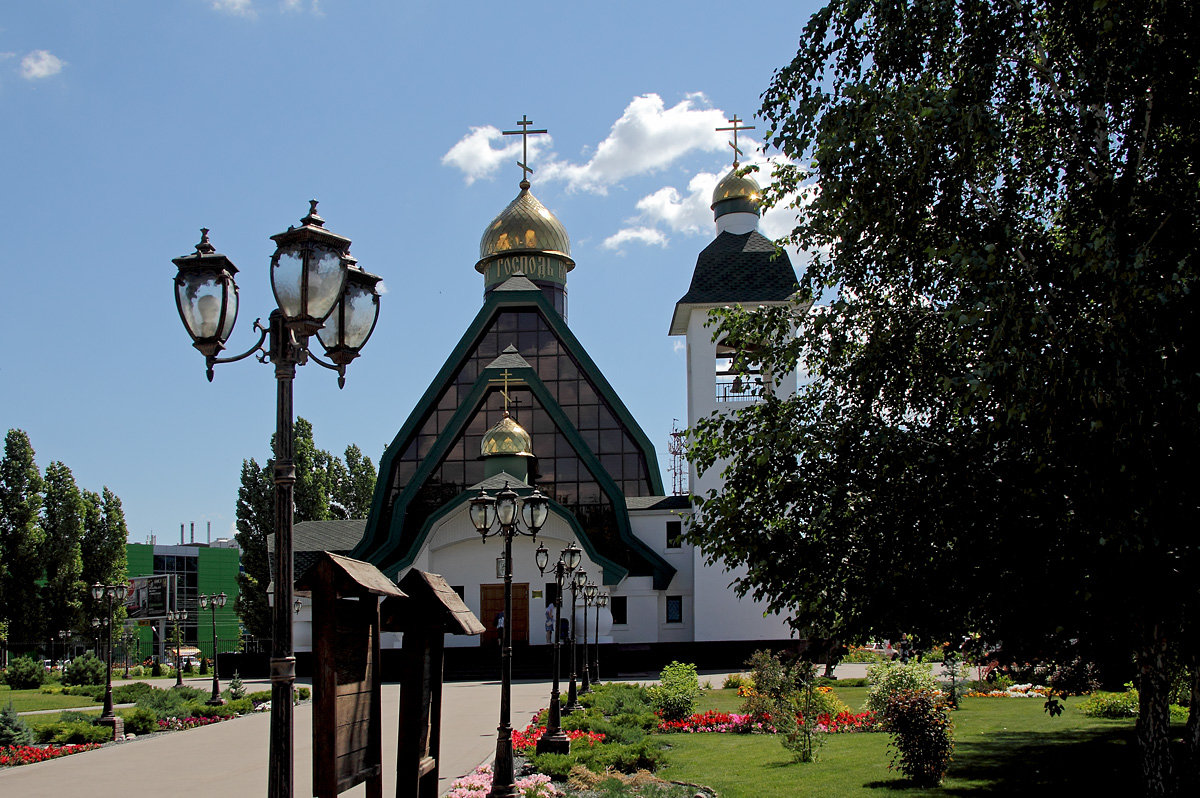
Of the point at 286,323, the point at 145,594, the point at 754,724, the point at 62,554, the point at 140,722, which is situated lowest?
the point at 140,722

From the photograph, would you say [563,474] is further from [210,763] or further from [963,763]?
[963,763]

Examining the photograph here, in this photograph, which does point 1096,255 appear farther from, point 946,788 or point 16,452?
point 16,452

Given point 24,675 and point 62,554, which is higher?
point 62,554

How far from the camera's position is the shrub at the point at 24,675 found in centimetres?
3147

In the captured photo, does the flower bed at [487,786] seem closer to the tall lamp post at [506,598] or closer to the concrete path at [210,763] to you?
the tall lamp post at [506,598]

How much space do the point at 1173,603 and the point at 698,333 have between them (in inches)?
1108

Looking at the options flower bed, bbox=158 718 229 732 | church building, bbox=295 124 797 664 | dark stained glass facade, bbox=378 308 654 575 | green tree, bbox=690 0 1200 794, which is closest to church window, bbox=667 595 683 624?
church building, bbox=295 124 797 664

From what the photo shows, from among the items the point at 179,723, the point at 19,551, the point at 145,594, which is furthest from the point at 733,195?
the point at 145,594

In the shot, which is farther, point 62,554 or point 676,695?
point 62,554

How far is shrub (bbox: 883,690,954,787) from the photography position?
36.5 feet

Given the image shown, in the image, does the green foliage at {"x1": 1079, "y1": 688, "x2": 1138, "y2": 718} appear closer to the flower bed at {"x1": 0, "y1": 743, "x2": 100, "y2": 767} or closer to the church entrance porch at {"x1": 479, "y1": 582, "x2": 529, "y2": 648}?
the flower bed at {"x1": 0, "y1": 743, "x2": 100, "y2": 767}

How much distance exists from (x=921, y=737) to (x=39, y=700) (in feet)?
77.6

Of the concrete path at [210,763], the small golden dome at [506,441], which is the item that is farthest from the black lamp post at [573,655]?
the small golden dome at [506,441]

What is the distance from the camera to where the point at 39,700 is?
2647 centimetres
